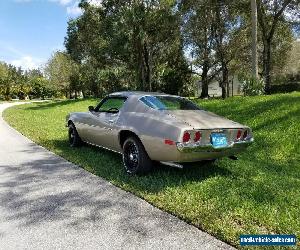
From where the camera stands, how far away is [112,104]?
7.99m

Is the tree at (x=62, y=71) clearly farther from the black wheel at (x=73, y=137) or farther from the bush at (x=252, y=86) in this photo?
the black wheel at (x=73, y=137)

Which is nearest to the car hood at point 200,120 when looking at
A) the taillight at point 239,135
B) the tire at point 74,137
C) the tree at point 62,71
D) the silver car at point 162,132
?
the silver car at point 162,132

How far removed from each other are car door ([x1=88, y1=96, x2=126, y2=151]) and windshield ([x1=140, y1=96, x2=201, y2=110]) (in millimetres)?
646

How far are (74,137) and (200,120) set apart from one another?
4.11 meters

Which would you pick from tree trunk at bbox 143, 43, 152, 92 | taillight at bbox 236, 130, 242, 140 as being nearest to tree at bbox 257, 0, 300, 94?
tree trunk at bbox 143, 43, 152, 92

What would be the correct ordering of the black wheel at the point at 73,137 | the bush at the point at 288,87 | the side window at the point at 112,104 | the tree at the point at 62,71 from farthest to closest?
the tree at the point at 62,71
the bush at the point at 288,87
the black wheel at the point at 73,137
the side window at the point at 112,104

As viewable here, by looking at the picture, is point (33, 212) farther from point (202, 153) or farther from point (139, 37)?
point (139, 37)

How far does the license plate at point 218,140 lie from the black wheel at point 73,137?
430 cm

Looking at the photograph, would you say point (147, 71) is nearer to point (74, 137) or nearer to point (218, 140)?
point (74, 137)

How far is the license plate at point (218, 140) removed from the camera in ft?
20.2

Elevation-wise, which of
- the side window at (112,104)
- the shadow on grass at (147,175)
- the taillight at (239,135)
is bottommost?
the shadow on grass at (147,175)

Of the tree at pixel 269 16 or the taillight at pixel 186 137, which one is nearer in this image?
the taillight at pixel 186 137

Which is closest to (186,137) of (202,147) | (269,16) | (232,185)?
(202,147)

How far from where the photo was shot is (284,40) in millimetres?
37094
